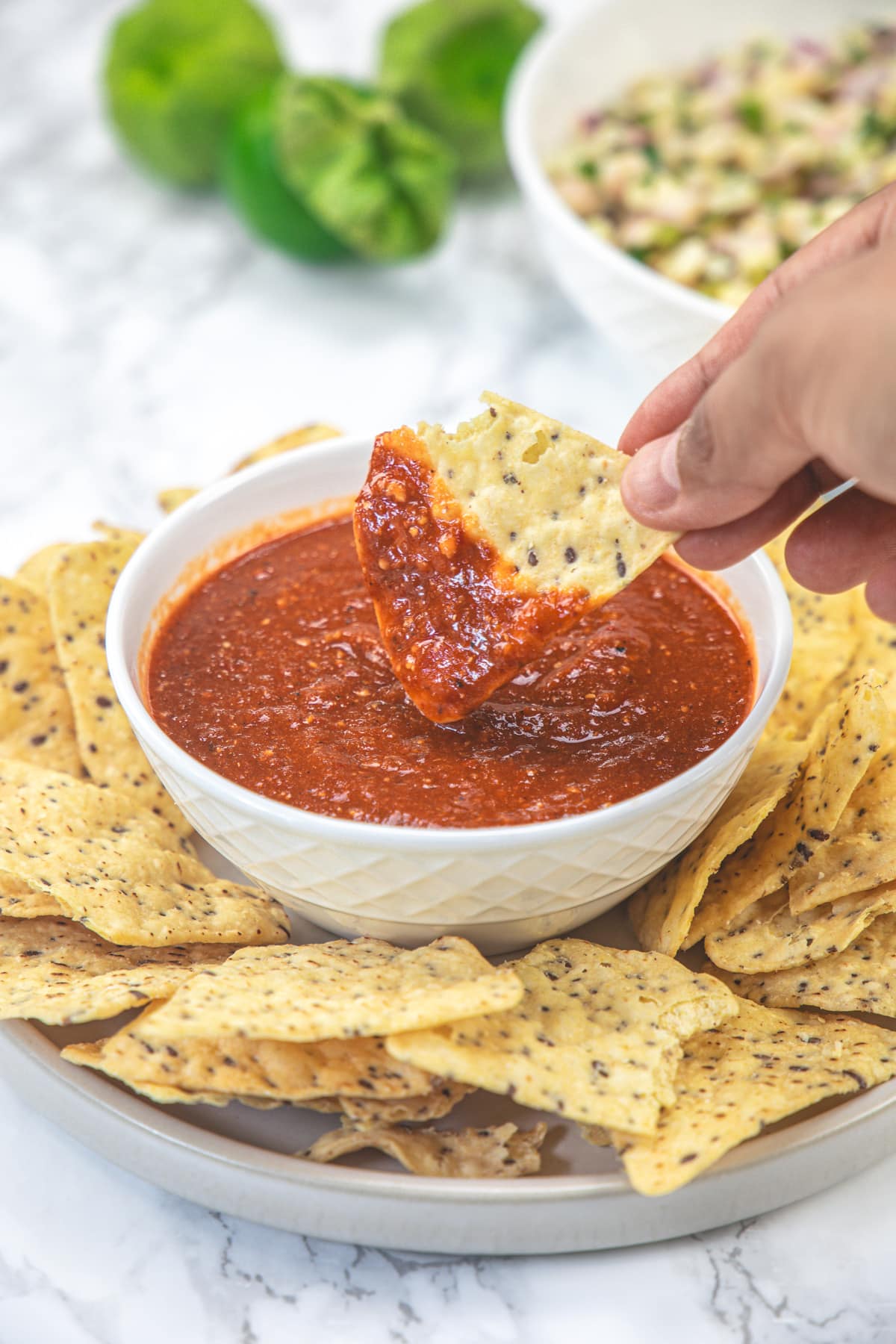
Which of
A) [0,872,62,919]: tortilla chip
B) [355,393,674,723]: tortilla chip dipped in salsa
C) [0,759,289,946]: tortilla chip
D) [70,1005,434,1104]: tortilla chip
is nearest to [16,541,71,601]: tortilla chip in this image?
[0,759,289,946]: tortilla chip

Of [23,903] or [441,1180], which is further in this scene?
[23,903]

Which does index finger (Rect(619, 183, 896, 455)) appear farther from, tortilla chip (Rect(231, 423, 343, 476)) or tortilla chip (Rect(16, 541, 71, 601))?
tortilla chip (Rect(16, 541, 71, 601))

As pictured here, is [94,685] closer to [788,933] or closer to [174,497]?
[174,497]

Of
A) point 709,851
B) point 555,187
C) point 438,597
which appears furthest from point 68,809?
point 555,187

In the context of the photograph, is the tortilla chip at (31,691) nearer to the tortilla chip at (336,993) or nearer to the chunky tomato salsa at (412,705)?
the chunky tomato salsa at (412,705)

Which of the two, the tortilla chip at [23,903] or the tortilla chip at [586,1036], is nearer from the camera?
the tortilla chip at [586,1036]

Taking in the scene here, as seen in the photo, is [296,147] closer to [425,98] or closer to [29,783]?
[425,98]

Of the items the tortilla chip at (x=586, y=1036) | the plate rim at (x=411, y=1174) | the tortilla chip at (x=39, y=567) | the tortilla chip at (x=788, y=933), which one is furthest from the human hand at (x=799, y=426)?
the tortilla chip at (x=39, y=567)
